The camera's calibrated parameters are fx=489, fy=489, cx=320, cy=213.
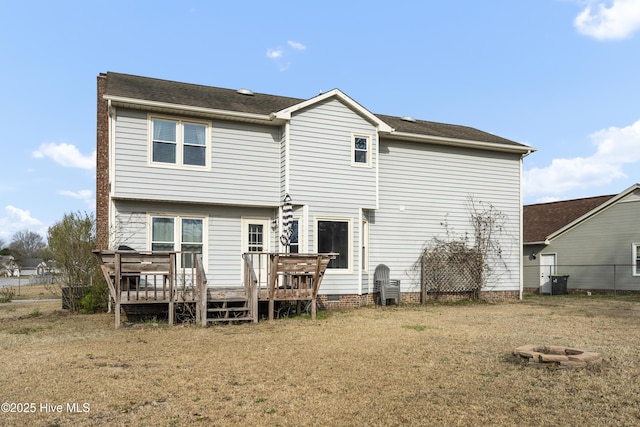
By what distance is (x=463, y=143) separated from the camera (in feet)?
52.7

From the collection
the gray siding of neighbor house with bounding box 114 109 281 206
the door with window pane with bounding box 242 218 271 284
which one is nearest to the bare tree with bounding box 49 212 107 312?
the gray siding of neighbor house with bounding box 114 109 281 206

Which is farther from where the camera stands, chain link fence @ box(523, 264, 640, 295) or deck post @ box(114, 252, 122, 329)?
chain link fence @ box(523, 264, 640, 295)

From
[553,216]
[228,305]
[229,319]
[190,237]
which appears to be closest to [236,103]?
[190,237]

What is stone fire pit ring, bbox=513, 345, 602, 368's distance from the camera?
6199mm

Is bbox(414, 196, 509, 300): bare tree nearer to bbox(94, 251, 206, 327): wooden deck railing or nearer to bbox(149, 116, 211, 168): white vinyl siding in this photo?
bbox(149, 116, 211, 168): white vinyl siding

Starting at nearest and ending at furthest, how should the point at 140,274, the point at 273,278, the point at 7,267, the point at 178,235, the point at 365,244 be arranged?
the point at 140,274, the point at 273,278, the point at 178,235, the point at 365,244, the point at 7,267

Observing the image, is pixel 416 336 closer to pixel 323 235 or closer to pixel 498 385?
pixel 498 385

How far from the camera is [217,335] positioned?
9430 millimetres

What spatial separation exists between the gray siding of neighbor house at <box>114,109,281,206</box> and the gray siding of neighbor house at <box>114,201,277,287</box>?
1.55ft

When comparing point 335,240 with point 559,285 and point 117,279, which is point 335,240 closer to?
point 117,279

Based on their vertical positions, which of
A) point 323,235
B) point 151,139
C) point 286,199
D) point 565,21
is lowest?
point 323,235

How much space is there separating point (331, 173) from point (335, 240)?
1.93 m

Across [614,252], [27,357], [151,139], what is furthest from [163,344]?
[614,252]

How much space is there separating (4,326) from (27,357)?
4.40m
